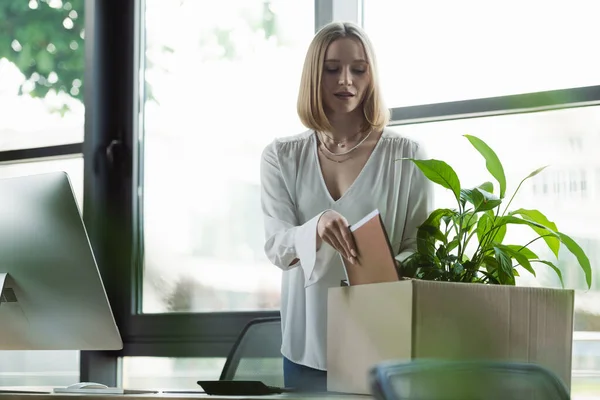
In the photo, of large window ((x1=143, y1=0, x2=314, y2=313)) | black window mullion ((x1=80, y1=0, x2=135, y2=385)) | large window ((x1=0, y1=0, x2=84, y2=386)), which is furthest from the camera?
large window ((x1=0, y1=0, x2=84, y2=386))

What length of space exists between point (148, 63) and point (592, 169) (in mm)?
1848

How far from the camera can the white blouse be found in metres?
1.92

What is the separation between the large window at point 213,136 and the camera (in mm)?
2949

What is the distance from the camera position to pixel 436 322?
3.92 ft

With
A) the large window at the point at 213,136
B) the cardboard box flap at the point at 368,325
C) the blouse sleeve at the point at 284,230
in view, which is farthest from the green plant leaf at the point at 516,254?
the large window at the point at 213,136

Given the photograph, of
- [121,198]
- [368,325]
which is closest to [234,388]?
[368,325]

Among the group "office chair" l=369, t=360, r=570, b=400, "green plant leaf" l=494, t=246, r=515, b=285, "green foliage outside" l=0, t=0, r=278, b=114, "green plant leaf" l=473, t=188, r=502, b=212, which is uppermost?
"green foliage outside" l=0, t=0, r=278, b=114

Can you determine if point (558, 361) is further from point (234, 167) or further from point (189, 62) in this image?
point (189, 62)

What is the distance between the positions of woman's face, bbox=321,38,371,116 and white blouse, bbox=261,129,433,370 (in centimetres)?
12

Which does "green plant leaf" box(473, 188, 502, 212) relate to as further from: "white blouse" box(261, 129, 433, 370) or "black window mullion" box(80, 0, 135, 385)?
"black window mullion" box(80, 0, 135, 385)

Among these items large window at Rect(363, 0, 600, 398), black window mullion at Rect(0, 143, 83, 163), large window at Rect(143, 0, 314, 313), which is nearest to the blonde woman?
large window at Rect(363, 0, 600, 398)

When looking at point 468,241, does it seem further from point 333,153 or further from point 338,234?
point 333,153

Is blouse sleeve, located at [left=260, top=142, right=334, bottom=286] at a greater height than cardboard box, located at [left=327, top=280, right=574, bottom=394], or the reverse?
blouse sleeve, located at [left=260, top=142, right=334, bottom=286]

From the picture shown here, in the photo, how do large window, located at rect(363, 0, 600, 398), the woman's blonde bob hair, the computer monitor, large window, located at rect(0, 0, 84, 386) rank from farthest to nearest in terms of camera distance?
large window, located at rect(0, 0, 84, 386)
large window, located at rect(363, 0, 600, 398)
the woman's blonde bob hair
the computer monitor
